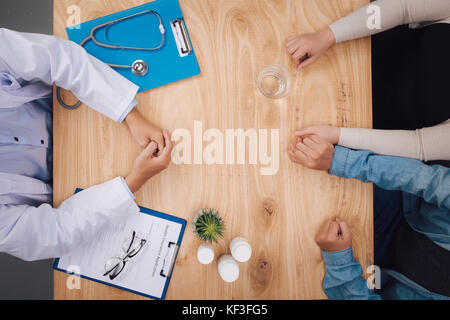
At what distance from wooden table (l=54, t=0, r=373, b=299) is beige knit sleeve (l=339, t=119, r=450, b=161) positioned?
4 cm

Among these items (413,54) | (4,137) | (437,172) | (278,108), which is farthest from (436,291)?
(4,137)

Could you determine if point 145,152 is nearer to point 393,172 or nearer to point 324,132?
point 324,132

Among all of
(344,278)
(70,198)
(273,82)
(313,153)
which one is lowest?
(344,278)

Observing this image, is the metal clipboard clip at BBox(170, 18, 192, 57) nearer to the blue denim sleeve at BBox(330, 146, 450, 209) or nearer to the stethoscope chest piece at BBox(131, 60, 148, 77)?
the stethoscope chest piece at BBox(131, 60, 148, 77)

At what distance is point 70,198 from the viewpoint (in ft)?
2.27

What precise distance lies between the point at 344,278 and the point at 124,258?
62cm

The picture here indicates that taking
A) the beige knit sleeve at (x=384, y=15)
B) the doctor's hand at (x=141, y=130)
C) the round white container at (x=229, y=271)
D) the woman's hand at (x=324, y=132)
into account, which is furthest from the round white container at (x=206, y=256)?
the beige knit sleeve at (x=384, y=15)

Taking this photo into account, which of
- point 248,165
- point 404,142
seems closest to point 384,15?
point 404,142

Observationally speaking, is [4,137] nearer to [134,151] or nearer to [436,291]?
[134,151]

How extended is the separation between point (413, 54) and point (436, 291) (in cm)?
87

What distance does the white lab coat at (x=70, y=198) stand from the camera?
0.65 metres

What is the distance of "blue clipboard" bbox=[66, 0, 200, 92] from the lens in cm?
71

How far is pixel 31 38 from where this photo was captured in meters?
0.65

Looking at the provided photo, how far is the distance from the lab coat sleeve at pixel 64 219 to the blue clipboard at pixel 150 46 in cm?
31
